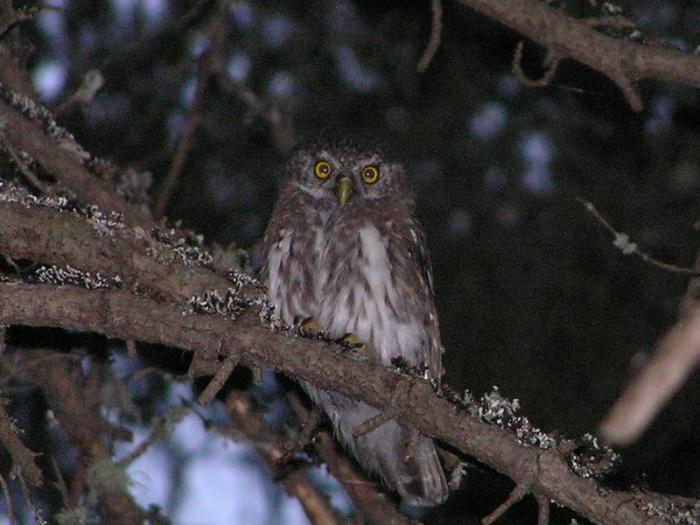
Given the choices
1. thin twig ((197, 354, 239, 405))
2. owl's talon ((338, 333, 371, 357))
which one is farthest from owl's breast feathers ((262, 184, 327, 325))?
thin twig ((197, 354, 239, 405))

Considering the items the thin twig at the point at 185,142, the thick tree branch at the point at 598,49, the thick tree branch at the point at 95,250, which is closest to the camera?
the thick tree branch at the point at 95,250

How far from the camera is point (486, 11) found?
4.08m

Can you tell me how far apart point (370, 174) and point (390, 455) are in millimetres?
1269

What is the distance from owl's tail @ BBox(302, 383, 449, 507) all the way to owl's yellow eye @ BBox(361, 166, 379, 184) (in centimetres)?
103

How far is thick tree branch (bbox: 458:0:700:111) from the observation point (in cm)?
380

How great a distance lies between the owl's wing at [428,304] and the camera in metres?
4.64

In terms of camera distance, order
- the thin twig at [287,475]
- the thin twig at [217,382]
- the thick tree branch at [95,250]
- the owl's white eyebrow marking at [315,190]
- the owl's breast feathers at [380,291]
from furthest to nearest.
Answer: the owl's white eyebrow marking at [315,190]
the thin twig at [287,475]
the owl's breast feathers at [380,291]
the thick tree branch at [95,250]
the thin twig at [217,382]

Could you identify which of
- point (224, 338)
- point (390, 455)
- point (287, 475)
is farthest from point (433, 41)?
point (287, 475)

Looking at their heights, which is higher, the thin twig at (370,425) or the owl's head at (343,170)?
the owl's head at (343,170)

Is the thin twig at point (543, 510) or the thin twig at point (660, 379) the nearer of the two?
the thin twig at point (543, 510)

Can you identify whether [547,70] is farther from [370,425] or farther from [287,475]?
[287,475]

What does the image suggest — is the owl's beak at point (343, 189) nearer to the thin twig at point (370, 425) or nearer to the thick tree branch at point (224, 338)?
the thick tree branch at point (224, 338)

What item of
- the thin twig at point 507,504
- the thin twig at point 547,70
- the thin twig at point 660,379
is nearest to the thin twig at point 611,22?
the thin twig at point 547,70

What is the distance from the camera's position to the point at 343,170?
16.7 feet
